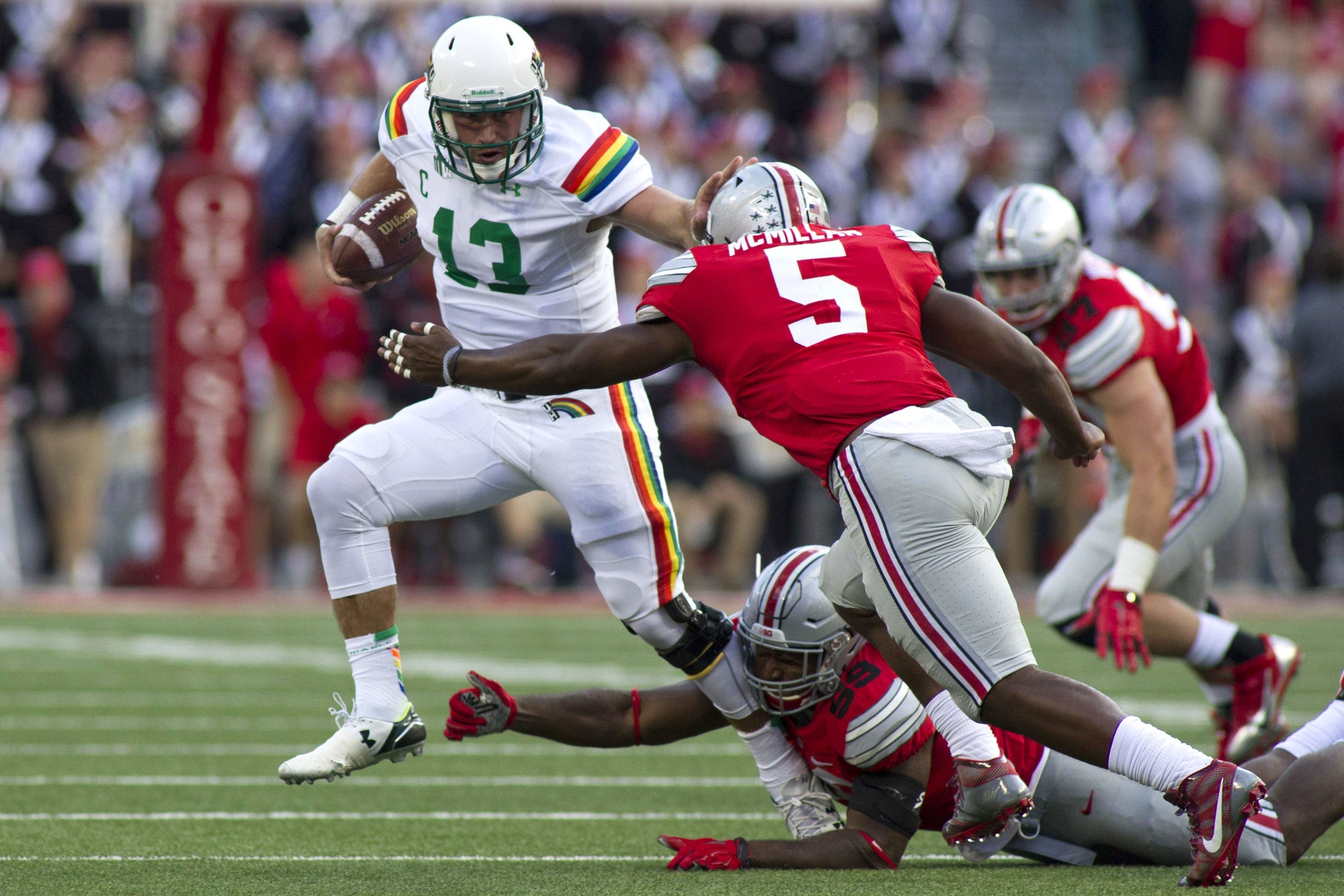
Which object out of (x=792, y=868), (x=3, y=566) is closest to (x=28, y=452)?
(x=3, y=566)

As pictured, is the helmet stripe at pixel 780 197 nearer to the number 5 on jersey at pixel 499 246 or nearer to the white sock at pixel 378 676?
the number 5 on jersey at pixel 499 246

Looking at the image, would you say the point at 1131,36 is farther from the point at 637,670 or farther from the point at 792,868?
the point at 792,868

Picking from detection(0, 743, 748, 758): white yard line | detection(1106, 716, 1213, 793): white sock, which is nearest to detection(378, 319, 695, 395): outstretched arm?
detection(1106, 716, 1213, 793): white sock

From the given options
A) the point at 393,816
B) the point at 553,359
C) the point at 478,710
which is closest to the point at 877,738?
the point at 478,710

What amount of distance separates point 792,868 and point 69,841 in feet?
5.57

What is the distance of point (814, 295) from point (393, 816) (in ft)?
6.54

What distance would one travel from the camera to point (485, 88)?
445cm

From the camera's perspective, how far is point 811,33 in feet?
47.0

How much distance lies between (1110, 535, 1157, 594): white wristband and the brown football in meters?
2.18

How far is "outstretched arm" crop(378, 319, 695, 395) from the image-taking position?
386cm

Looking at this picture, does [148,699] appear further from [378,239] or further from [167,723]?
[378,239]

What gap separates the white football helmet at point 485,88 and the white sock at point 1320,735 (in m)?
2.27

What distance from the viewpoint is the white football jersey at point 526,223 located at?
4645 mm

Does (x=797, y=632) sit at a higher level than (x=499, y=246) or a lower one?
lower
